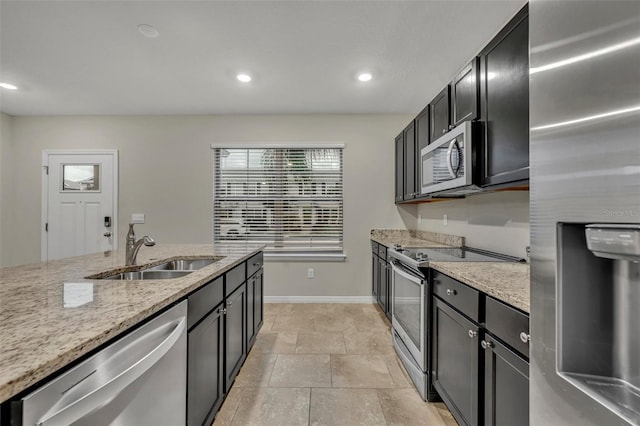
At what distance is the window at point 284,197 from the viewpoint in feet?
12.5

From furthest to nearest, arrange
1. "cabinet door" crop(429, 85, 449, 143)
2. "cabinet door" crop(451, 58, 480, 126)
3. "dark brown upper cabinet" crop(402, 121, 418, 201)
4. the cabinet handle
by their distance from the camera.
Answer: "dark brown upper cabinet" crop(402, 121, 418, 201) < "cabinet door" crop(429, 85, 449, 143) < "cabinet door" crop(451, 58, 480, 126) < the cabinet handle

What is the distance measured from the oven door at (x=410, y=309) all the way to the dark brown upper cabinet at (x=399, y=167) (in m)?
1.33

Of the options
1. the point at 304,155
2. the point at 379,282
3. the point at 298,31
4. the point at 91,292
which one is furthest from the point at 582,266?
the point at 304,155

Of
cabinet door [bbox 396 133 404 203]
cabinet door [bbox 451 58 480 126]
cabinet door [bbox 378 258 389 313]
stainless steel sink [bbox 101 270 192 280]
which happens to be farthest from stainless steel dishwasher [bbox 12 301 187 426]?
cabinet door [bbox 396 133 404 203]

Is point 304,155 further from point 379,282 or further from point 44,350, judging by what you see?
point 44,350

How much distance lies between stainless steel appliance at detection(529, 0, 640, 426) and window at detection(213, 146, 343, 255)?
3164 millimetres

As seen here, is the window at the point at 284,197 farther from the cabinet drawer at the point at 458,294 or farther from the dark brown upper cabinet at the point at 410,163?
the cabinet drawer at the point at 458,294

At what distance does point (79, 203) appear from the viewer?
3.86 meters

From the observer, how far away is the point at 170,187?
3867 mm

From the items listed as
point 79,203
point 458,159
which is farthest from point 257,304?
point 79,203

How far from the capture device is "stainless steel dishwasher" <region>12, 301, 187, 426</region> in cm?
57

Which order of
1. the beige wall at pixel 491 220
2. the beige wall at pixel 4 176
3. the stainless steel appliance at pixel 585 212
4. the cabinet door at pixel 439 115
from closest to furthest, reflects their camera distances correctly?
the stainless steel appliance at pixel 585 212, the beige wall at pixel 491 220, the cabinet door at pixel 439 115, the beige wall at pixel 4 176

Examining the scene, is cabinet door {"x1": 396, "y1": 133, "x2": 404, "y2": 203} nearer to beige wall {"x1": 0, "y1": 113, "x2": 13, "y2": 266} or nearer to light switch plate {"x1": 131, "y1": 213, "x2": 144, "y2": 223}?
light switch plate {"x1": 131, "y1": 213, "x2": 144, "y2": 223}

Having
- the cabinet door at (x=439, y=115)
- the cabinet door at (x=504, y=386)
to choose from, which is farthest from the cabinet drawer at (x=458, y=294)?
the cabinet door at (x=439, y=115)
